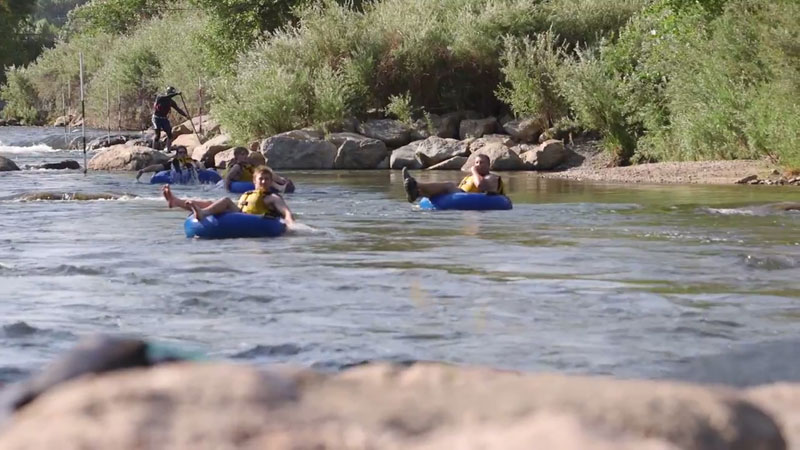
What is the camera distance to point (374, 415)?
301 cm

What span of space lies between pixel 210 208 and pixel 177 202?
0.67 m

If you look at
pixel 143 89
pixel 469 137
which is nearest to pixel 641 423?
pixel 469 137

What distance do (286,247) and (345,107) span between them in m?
18.4

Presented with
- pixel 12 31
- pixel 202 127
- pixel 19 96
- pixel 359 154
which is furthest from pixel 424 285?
pixel 12 31

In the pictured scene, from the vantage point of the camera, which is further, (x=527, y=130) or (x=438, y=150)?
(x=527, y=130)

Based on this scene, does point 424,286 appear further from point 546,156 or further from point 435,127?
point 435,127

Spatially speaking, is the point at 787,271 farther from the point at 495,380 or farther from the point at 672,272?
the point at 495,380

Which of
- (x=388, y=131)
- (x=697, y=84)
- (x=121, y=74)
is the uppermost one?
(x=121, y=74)

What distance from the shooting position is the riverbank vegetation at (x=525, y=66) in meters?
21.8

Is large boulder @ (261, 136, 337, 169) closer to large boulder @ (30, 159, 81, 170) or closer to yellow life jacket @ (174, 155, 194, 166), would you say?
large boulder @ (30, 159, 81, 170)

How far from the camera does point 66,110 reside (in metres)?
52.4

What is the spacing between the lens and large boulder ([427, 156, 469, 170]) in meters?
27.0

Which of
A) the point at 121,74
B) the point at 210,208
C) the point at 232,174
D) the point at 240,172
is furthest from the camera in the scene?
the point at 121,74

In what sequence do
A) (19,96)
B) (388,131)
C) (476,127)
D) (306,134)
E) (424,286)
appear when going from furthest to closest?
(19,96), (388,131), (476,127), (306,134), (424,286)
